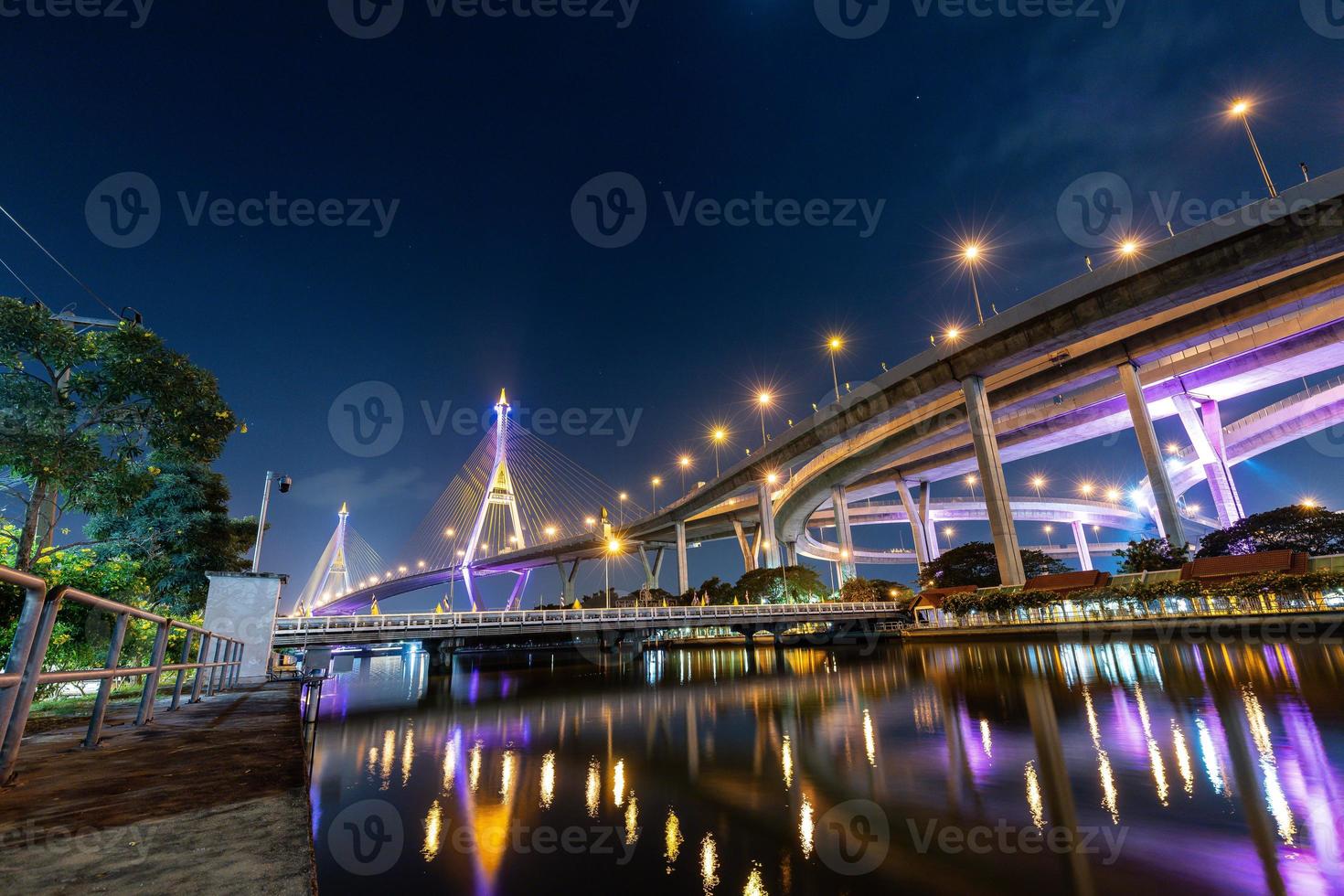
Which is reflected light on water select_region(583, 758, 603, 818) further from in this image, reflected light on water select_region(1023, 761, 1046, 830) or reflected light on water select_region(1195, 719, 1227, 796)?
reflected light on water select_region(1195, 719, 1227, 796)

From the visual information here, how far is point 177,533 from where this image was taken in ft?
74.7

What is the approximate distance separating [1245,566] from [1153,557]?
7.59 m

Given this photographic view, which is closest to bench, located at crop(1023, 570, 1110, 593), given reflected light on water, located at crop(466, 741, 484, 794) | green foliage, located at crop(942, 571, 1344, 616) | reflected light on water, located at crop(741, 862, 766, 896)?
green foliage, located at crop(942, 571, 1344, 616)

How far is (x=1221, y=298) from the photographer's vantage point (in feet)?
134

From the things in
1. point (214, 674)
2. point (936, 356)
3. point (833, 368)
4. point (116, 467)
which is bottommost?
point (214, 674)

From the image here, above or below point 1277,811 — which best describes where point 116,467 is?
above

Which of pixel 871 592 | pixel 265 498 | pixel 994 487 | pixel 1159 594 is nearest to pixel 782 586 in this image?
pixel 871 592

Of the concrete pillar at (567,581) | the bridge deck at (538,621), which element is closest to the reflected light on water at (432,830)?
the bridge deck at (538,621)

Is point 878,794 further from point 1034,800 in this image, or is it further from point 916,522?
point 916,522

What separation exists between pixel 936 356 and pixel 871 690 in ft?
108

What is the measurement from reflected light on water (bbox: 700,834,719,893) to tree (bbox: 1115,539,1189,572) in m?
41.9

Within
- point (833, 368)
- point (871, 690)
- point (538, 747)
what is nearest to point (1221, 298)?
point (833, 368)

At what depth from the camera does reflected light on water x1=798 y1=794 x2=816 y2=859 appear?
6898mm

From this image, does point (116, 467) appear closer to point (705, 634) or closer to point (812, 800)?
point (812, 800)
